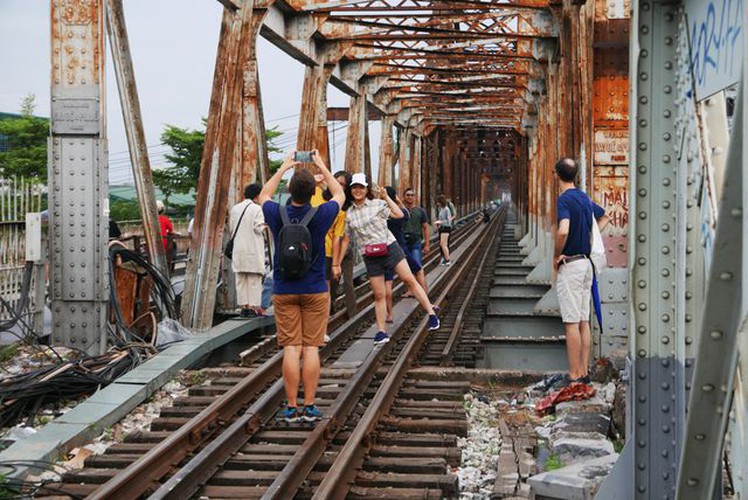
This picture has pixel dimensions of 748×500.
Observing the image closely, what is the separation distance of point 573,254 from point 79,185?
16.2ft

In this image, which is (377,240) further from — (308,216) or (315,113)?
(315,113)

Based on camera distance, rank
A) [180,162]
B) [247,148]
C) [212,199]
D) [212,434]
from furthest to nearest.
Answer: [180,162]
[247,148]
[212,199]
[212,434]

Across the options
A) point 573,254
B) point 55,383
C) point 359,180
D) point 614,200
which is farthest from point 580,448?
point 614,200

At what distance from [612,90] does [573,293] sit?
339 centimetres

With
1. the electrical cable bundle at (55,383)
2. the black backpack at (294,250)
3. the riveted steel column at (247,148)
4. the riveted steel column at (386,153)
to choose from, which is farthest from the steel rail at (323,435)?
the riveted steel column at (386,153)

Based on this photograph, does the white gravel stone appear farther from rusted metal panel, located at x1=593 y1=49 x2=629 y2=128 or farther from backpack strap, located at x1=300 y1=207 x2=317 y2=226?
rusted metal panel, located at x1=593 y1=49 x2=629 y2=128

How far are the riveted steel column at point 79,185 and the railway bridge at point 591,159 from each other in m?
0.01

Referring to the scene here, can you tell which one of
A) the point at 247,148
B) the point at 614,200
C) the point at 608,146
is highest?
the point at 247,148

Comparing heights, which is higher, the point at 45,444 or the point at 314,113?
the point at 314,113

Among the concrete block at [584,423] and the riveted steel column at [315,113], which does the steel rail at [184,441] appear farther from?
the riveted steel column at [315,113]

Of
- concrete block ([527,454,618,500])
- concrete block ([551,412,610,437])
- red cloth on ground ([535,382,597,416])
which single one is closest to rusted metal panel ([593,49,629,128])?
red cloth on ground ([535,382,597,416])

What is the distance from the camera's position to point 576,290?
7.60 metres

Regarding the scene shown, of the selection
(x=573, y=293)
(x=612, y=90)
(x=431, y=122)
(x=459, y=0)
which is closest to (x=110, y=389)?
(x=573, y=293)

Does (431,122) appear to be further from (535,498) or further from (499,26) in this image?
(535,498)
